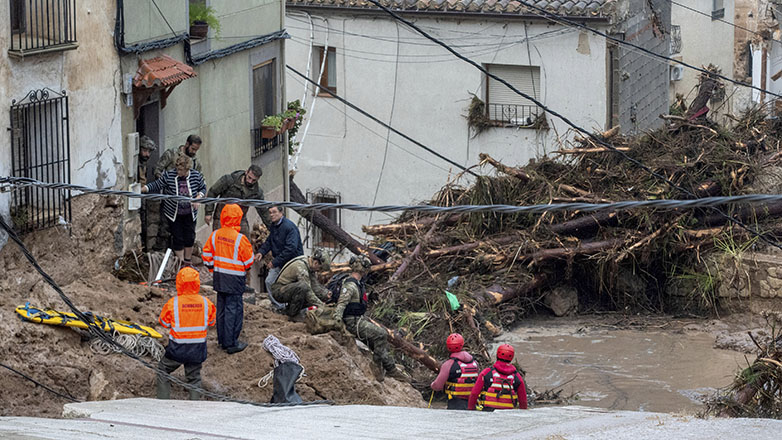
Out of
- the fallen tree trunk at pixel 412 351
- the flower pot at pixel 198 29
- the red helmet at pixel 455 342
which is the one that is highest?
the flower pot at pixel 198 29

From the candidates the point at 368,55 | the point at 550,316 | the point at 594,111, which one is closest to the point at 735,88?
the point at 594,111

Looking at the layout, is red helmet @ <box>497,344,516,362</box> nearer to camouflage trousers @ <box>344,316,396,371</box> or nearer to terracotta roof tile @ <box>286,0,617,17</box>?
camouflage trousers @ <box>344,316,396,371</box>

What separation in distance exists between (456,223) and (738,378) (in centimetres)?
758

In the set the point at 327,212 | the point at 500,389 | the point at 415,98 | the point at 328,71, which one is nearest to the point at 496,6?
the point at 415,98

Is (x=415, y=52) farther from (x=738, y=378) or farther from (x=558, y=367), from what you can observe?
(x=738, y=378)

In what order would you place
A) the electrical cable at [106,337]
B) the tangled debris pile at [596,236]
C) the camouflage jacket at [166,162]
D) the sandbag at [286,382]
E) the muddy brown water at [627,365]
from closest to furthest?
the electrical cable at [106,337] < the sandbag at [286,382] < the muddy brown water at [627,365] < the camouflage jacket at [166,162] < the tangled debris pile at [596,236]

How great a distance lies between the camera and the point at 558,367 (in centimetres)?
1377

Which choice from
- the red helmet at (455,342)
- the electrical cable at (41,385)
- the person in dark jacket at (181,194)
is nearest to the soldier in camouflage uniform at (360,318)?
the red helmet at (455,342)

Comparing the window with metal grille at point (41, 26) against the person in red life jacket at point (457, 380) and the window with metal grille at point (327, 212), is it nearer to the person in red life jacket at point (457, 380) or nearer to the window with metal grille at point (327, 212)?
the person in red life jacket at point (457, 380)

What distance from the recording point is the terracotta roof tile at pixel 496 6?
21.2 meters

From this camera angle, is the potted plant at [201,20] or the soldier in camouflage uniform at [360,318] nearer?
the soldier in camouflage uniform at [360,318]

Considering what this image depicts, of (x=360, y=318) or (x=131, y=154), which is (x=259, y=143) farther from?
(x=360, y=318)

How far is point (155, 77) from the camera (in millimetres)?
13133

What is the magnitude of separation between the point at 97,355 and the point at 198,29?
6.19 m
